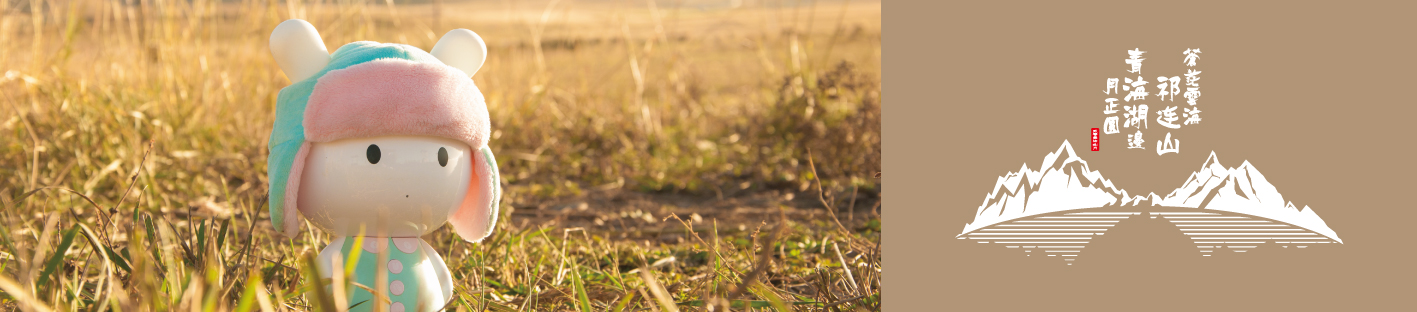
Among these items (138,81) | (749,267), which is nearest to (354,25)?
(138,81)

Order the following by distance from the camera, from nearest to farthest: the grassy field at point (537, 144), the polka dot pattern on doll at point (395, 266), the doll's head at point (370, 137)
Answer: the doll's head at point (370, 137) → the polka dot pattern on doll at point (395, 266) → the grassy field at point (537, 144)

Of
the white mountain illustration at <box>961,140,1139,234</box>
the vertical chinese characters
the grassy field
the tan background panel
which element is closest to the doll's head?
the grassy field

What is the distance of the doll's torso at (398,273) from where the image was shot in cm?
155

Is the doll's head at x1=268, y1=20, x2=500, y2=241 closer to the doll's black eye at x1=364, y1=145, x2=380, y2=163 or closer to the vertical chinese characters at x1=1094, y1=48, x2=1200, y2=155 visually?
the doll's black eye at x1=364, y1=145, x2=380, y2=163

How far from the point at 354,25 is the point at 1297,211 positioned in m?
3.92

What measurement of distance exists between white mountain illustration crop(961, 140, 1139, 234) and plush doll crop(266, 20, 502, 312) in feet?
2.99

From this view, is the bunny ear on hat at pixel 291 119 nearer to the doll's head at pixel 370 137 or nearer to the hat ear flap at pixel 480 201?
the doll's head at pixel 370 137

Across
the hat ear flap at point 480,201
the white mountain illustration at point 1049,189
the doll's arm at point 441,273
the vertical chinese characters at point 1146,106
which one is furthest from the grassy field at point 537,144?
the vertical chinese characters at point 1146,106

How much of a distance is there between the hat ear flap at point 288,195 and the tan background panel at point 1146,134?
39.9 inches

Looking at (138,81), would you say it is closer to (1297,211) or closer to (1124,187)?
(1124,187)

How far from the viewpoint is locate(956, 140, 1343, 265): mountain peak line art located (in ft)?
4.93

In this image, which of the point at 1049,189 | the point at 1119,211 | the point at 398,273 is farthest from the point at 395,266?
the point at 1119,211

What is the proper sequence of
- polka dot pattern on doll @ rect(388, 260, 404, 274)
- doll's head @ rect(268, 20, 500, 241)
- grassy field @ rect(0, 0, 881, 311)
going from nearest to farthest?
doll's head @ rect(268, 20, 500, 241), polka dot pattern on doll @ rect(388, 260, 404, 274), grassy field @ rect(0, 0, 881, 311)

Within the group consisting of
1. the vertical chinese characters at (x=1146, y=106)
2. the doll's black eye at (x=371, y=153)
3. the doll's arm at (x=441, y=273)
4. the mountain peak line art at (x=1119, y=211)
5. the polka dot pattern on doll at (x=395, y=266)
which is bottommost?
the doll's arm at (x=441, y=273)
